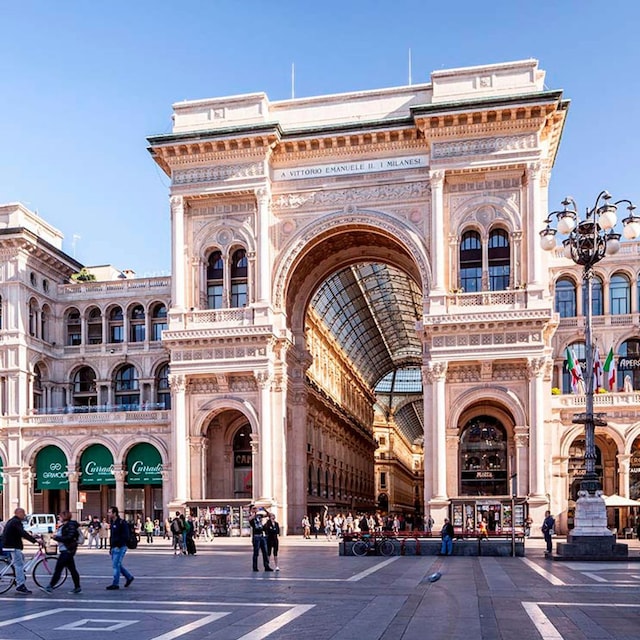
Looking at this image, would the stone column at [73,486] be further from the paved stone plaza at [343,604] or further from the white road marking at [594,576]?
the white road marking at [594,576]

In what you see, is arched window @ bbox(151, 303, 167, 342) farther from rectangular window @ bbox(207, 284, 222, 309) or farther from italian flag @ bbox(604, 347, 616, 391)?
italian flag @ bbox(604, 347, 616, 391)

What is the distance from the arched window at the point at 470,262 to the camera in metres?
53.8

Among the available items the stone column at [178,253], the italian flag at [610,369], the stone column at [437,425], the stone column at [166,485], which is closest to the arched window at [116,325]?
the stone column at [166,485]

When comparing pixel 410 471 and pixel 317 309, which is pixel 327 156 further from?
pixel 410 471

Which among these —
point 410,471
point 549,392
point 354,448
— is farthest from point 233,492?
point 410,471

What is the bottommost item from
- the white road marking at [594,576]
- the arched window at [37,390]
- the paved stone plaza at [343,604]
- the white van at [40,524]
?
the white van at [40,524]

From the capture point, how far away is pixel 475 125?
2064 inches

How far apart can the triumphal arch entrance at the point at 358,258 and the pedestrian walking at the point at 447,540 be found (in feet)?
47.6

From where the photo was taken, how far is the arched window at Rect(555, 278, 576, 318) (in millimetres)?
59500

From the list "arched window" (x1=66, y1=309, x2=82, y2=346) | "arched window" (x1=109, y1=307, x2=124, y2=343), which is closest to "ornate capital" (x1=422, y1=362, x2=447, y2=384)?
"arched window" (x1=109, y1=307, x2=124, y2=343)

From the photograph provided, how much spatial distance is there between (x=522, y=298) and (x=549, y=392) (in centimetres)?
621

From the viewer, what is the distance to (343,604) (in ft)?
60.0

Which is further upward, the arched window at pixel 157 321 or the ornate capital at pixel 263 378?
the arched window at pixel 157 321

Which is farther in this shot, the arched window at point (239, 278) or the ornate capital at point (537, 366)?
the arched window at point (239, 278)
